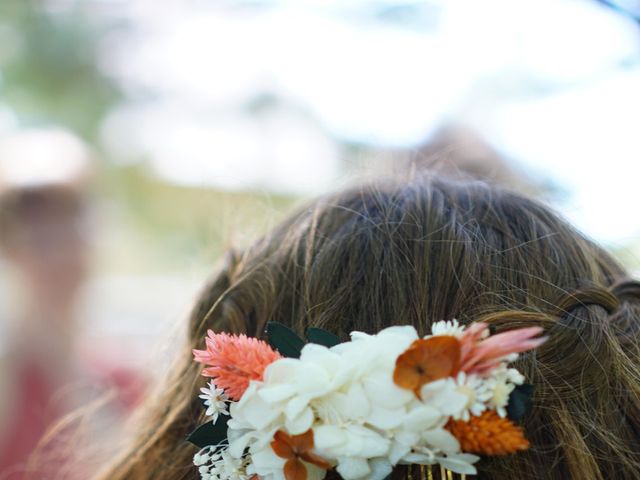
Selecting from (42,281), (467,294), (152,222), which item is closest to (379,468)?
(467,294)

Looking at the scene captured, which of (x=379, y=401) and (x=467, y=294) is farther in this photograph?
(x=467, y=294)

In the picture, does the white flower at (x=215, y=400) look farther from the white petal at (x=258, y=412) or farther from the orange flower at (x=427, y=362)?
the orange flower at (x=427, y=362)

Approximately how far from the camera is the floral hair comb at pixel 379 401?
62 centimetres

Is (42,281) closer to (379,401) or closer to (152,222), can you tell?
(379,401)

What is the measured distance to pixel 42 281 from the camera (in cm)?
260

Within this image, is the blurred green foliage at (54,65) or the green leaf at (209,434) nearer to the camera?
the green leaf at (209,434)

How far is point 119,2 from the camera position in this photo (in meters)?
6.86

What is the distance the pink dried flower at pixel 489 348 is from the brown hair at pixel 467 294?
0.47 feet

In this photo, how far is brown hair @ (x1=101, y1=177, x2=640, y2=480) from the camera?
0.78 metres

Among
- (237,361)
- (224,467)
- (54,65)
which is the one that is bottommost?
(54,65)

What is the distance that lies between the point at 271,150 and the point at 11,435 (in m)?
4.25

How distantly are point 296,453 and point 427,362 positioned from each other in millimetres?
129

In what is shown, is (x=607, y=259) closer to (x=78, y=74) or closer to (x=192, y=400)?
(x=192, y=400)

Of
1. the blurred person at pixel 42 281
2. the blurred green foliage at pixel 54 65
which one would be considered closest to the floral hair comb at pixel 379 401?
the blurred person at pixel 42 281
